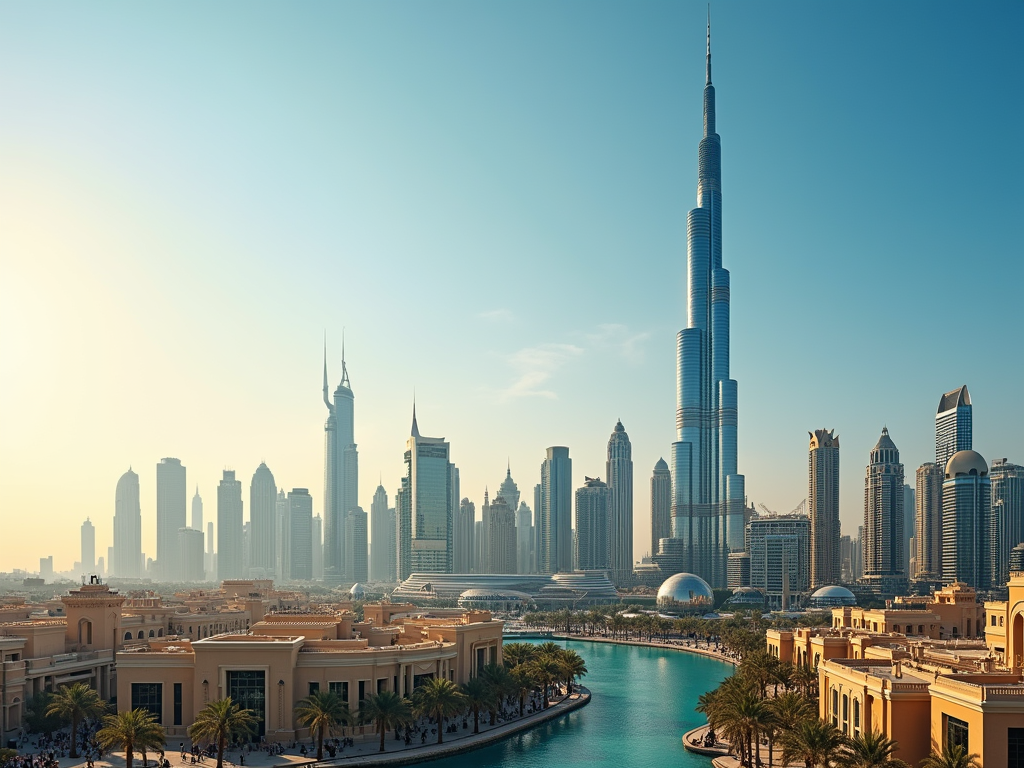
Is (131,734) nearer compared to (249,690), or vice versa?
(131,734)

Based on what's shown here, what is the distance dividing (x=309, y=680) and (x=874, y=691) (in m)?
36.0

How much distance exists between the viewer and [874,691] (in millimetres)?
47531

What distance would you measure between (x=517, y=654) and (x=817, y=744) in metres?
46.2

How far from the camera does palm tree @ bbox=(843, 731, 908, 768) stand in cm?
4188

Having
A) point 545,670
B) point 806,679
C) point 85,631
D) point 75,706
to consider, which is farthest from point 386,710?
point 806,679

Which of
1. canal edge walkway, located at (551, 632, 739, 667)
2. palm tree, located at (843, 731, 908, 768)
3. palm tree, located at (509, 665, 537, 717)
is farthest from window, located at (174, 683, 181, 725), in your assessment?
canal edge walkway, located at (551, 632, 739, 667)

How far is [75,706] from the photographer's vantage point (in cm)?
5909

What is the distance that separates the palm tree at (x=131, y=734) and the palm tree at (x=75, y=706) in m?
6.05

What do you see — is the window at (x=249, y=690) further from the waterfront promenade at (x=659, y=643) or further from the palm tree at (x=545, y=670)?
the waterfront promenade at (x=659, y=643)

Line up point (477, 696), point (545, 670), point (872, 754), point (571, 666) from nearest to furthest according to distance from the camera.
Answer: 1. point (872, 754)
2. point (477, 696)
3. point (545, 670)
4. point (571, 666)

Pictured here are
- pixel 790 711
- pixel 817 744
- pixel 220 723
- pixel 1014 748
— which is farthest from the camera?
pixel 790 711

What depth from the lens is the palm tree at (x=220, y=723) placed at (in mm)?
53938

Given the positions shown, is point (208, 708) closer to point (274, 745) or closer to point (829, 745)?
point (274, 745)

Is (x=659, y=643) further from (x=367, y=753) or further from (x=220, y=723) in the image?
(x=220, y=723)
